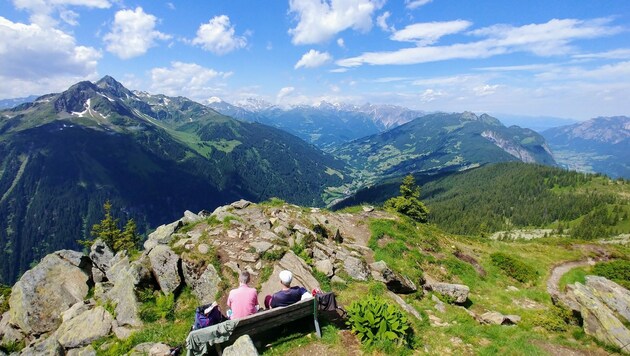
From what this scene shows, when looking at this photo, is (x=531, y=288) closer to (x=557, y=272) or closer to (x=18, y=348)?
(x=557, y=272)

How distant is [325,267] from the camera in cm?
2003

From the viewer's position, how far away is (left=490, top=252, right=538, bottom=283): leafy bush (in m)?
31.6

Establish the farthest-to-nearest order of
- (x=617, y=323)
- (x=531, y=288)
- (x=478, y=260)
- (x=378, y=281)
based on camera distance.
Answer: (x=478, y=260)
(x=531, y=288)
(x=378, y=281)
(x=617, y=323)

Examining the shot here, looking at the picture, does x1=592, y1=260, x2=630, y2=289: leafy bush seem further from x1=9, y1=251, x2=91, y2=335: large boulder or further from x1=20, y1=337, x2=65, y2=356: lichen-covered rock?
x1=9, y1=251, x2=91, y2=335: large boulder

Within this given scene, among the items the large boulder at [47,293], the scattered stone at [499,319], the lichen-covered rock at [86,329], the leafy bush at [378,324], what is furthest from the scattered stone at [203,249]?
the scattered stone at [499,319]

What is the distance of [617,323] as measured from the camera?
14742mm

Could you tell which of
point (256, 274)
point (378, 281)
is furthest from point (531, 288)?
point (256, 274)

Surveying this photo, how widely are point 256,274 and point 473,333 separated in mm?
11413

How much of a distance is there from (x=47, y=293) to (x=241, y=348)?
20.4 m

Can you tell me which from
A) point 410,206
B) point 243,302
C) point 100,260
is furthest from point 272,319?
point 410,206

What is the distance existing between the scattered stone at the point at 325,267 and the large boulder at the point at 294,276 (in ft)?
2.83

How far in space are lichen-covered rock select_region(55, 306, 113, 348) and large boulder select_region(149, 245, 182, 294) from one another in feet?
9.71

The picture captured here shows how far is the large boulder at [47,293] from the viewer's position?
21.2 meters

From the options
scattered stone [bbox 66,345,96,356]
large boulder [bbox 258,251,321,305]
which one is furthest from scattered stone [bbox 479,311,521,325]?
scattered stone [bbox 66,345,96,356]
